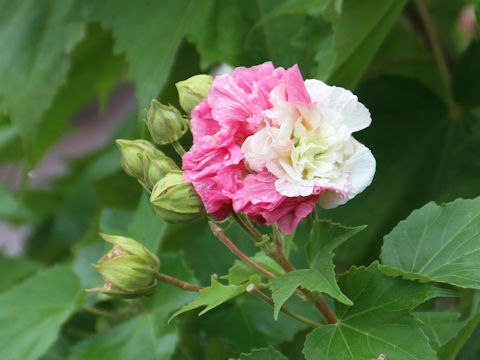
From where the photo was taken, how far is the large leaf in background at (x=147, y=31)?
2.23 ft

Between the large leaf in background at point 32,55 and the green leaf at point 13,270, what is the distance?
Result: 0.22 m

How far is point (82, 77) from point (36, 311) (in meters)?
0.41

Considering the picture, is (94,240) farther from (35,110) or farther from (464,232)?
(464,232)

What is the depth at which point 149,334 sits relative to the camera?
623 mm

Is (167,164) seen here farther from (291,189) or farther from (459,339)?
(459,339)

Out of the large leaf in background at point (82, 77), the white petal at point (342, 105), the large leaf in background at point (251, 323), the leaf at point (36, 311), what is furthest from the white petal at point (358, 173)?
the large leaf in background at point (82, 77)

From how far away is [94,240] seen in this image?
0.87m

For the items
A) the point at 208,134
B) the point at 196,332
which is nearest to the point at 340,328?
the point at 208,134

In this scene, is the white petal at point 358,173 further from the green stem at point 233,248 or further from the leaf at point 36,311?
the leaf at point 36,311

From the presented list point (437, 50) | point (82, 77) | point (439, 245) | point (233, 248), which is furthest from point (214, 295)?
point (82, 77)

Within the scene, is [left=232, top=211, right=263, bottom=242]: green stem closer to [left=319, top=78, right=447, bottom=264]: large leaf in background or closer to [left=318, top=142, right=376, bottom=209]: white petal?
[left=318, top=142, right=376, bottom=209]: white petal

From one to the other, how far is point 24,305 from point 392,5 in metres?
0.43

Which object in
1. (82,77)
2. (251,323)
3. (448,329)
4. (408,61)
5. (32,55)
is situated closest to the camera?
(448,329)

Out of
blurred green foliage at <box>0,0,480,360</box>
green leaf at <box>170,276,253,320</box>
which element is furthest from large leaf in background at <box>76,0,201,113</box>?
green leaf at <box>170,276,253,320</box>
